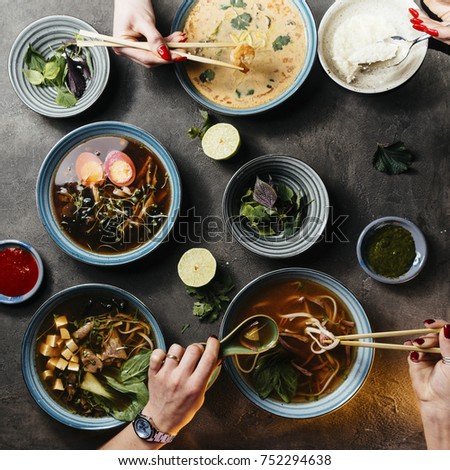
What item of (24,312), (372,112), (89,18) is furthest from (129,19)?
(24,312)

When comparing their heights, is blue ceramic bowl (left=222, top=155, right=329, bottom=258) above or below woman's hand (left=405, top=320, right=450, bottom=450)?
above

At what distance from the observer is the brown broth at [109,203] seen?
3479mm

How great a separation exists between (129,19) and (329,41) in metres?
1.21

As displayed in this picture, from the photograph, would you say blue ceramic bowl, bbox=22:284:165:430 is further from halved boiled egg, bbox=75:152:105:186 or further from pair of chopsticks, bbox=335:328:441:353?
pair of chopsticks, bbox=335:328:441:353

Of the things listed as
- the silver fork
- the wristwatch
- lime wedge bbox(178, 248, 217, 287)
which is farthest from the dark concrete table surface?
the wristwatch

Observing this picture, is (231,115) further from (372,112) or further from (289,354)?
(289,354)

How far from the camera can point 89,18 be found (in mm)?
3666

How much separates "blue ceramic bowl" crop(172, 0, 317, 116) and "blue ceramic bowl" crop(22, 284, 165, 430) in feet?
4.12

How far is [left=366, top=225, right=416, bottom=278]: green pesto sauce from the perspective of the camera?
3.36 m

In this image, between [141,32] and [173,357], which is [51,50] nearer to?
[141,32]

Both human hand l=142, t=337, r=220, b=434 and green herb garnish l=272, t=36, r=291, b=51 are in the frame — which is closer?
human hand l=142, t=337, r=220, b=434

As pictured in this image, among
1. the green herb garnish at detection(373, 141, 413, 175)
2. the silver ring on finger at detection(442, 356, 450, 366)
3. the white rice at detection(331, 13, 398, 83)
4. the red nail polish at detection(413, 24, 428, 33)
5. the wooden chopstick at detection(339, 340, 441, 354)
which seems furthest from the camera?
the green herb garnish at detection(373, 141, 413, 175)

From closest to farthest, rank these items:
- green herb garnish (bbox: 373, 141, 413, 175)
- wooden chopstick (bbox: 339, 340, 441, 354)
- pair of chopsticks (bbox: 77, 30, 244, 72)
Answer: wooden chopstick (bbox: 339, 340, 441, 354), pair of chopsticks (bbox: 77, 30, 244, 72), green herb garnish (bbox: 373, 141, 413, 175)

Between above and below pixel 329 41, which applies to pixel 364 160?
below
